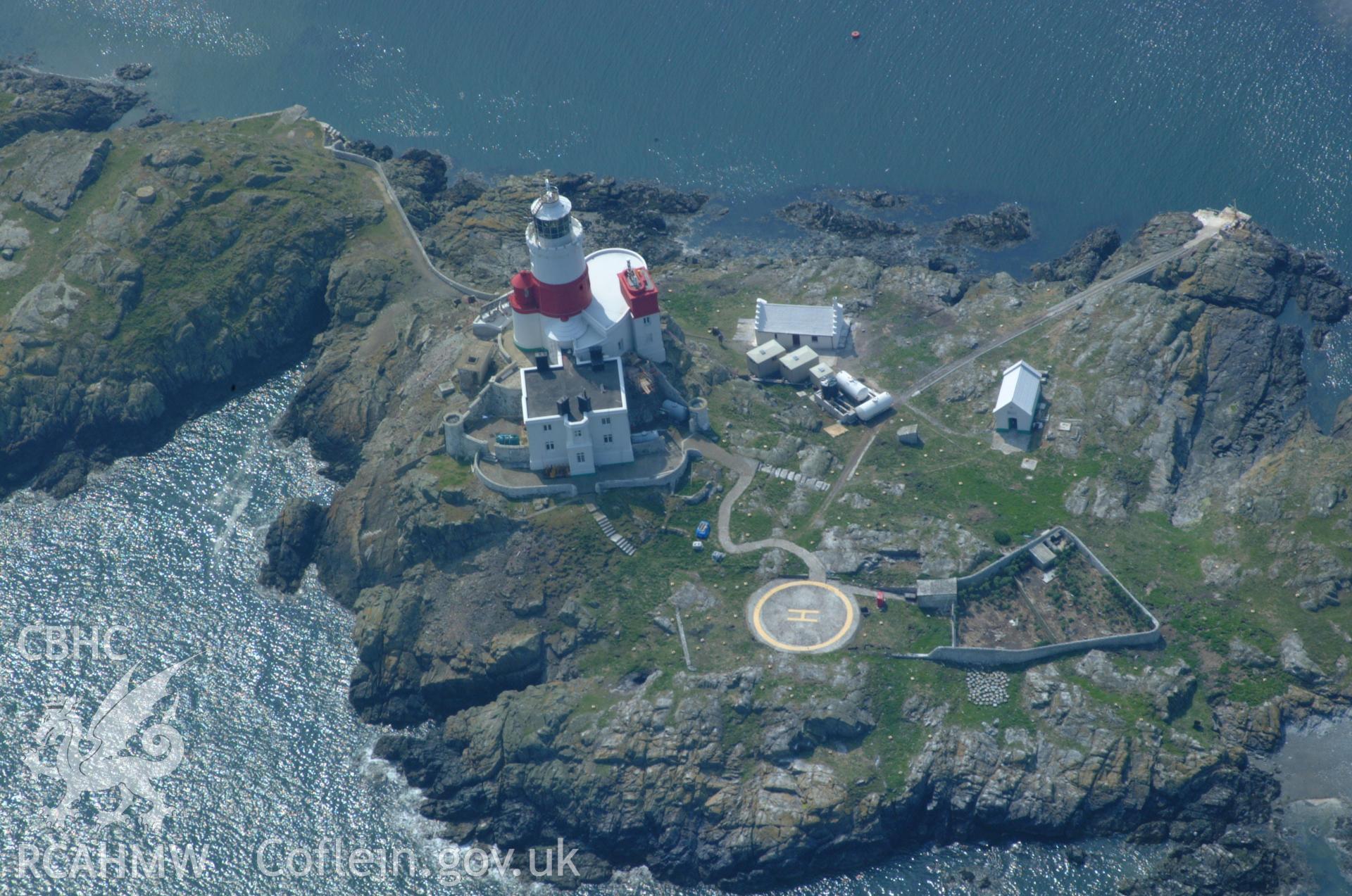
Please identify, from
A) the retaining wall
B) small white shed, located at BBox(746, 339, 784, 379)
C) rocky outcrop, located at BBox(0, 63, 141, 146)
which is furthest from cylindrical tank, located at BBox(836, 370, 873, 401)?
rocky outcrop, located at BBox(0, 63, 141, 146)

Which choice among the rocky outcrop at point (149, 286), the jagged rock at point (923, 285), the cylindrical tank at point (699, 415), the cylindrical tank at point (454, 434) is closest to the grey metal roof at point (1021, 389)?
the jagged rock at point (923, 285)

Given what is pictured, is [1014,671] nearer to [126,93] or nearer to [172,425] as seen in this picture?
[172,425]

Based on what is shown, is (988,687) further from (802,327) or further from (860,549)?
(802,327)

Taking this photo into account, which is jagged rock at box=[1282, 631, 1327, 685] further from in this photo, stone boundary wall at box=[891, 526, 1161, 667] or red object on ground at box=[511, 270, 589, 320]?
red object on ground at box=[511, 270, 589, 320]

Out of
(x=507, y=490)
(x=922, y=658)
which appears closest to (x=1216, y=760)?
(x=922, y=658)

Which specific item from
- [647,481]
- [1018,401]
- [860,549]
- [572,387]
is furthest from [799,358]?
[572,387]

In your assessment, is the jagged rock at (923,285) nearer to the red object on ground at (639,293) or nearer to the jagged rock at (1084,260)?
the jagged rock at (1084,260)
